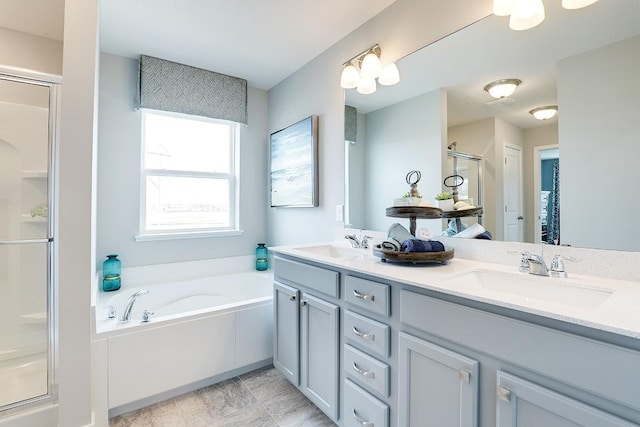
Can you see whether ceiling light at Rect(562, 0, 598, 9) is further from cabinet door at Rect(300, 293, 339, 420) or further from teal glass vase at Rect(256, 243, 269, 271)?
teal glass vase at Rect(256, 243, 269, 271)

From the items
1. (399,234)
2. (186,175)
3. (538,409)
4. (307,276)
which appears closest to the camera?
(538,409)

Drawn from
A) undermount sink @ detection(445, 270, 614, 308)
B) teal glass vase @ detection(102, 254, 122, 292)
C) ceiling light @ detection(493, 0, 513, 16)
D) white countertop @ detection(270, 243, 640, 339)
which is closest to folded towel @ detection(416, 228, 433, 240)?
white countertop @ detection(270, 243, 640, 339)

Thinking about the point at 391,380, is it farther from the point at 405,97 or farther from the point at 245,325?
the point at 405,97

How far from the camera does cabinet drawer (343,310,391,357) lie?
1.22m

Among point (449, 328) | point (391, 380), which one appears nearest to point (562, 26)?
point (449, 328)

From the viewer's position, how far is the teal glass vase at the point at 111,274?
7.74ft

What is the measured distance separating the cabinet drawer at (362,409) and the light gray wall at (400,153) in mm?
910

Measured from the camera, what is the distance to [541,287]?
3.58ft

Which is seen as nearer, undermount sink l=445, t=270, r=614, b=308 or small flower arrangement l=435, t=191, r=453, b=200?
undermount sink l=445, t=270, r=614, b=308

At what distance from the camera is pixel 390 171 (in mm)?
1906

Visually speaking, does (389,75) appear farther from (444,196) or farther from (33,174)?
(33,174)

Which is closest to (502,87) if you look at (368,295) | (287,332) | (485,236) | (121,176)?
(485,236)

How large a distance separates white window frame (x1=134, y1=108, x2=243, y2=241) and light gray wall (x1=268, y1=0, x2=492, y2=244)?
1.26 feet

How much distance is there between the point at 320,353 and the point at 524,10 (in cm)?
185
